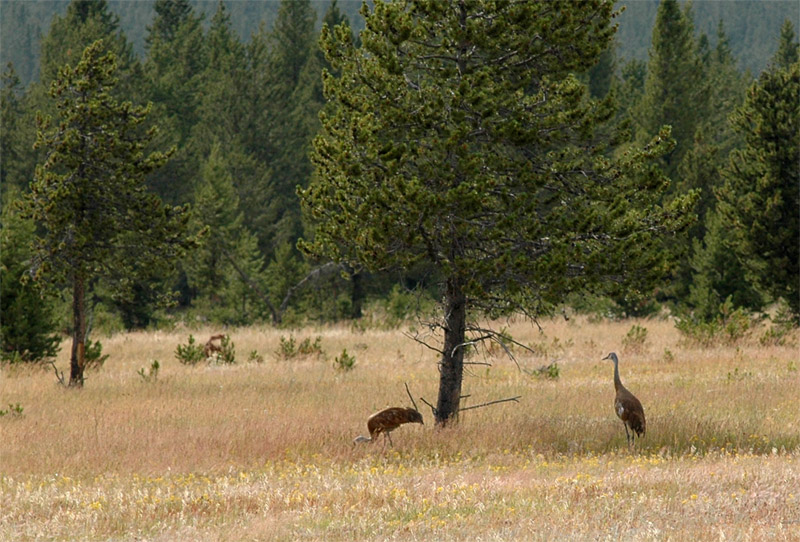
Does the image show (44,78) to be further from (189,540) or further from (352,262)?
(189,540)

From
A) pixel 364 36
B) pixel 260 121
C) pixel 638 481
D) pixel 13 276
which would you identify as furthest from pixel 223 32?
pixel 638 481

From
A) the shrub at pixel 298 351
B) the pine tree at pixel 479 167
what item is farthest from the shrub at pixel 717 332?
the pine tree at pixel 479 167

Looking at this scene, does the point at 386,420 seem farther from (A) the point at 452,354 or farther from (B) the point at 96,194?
(B) the point at 96,194

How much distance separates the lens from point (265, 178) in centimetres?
4666

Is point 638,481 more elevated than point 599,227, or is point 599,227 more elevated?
point 599,227

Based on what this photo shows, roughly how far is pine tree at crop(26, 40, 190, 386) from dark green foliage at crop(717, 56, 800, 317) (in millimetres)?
13533

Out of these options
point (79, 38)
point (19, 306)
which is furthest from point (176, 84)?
point (19, 306)

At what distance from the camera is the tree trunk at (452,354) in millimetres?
12758

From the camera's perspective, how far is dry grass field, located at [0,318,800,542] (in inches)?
304

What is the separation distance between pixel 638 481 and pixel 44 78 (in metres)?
46.8

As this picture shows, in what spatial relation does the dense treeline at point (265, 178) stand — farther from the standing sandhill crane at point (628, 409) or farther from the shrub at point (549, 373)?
the shrub at point (549, 373)

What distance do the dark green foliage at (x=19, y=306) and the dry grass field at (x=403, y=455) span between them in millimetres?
1086

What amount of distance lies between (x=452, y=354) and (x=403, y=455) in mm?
1907

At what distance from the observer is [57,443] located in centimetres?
1255
